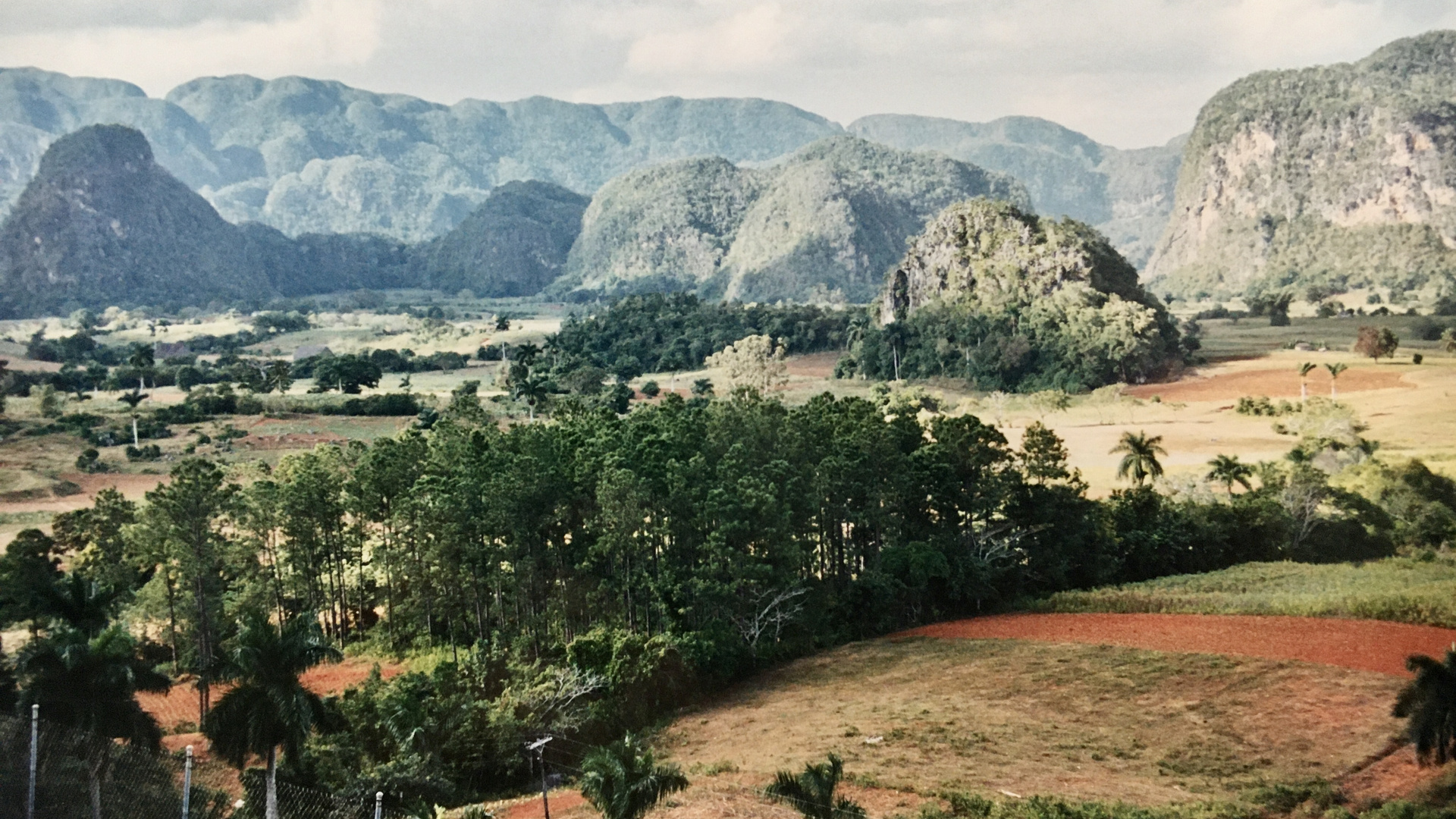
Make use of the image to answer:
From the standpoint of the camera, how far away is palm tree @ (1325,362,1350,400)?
143 feet

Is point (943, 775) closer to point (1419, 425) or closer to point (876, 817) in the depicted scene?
point (876, 817)

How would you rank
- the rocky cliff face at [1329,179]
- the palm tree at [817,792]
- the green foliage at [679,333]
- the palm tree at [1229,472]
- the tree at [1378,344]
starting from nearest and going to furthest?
the palm tree at [817,792] < the palm tree at [1229,472] < the tree at [1378,344] < the green foliage at [679,333] < the rocky cliff face at [1329,179]

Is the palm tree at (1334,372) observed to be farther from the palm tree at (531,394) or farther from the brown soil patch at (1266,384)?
the palm tree at (531,394)

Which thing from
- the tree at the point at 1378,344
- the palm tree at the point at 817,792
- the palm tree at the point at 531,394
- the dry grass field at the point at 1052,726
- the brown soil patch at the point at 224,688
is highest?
the tree at the point at 1378,344

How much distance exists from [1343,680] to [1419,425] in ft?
62.3

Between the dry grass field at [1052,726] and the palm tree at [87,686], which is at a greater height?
the palm tree at [87,686]

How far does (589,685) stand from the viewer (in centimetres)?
2136

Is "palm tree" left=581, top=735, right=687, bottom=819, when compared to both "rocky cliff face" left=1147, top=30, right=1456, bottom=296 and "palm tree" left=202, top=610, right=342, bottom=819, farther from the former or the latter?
"rocky cliff face" left=1147, top=30, right=1456, bottom=296

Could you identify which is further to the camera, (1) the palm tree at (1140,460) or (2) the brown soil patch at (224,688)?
(1) the palm tree at (1140,460)

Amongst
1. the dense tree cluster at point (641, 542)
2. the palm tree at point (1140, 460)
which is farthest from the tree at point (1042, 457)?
the palm tree at point (1140, 460)

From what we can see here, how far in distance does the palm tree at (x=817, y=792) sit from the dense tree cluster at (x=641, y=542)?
6.78 metres

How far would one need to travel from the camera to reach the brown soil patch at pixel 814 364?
3221 inches

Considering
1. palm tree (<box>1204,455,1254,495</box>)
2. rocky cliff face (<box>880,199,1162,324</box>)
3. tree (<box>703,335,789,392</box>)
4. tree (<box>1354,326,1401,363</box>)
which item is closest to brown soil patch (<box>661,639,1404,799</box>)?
palm tree (<box>1204,455,1254,495</box>)

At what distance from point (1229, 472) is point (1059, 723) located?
18029mm
